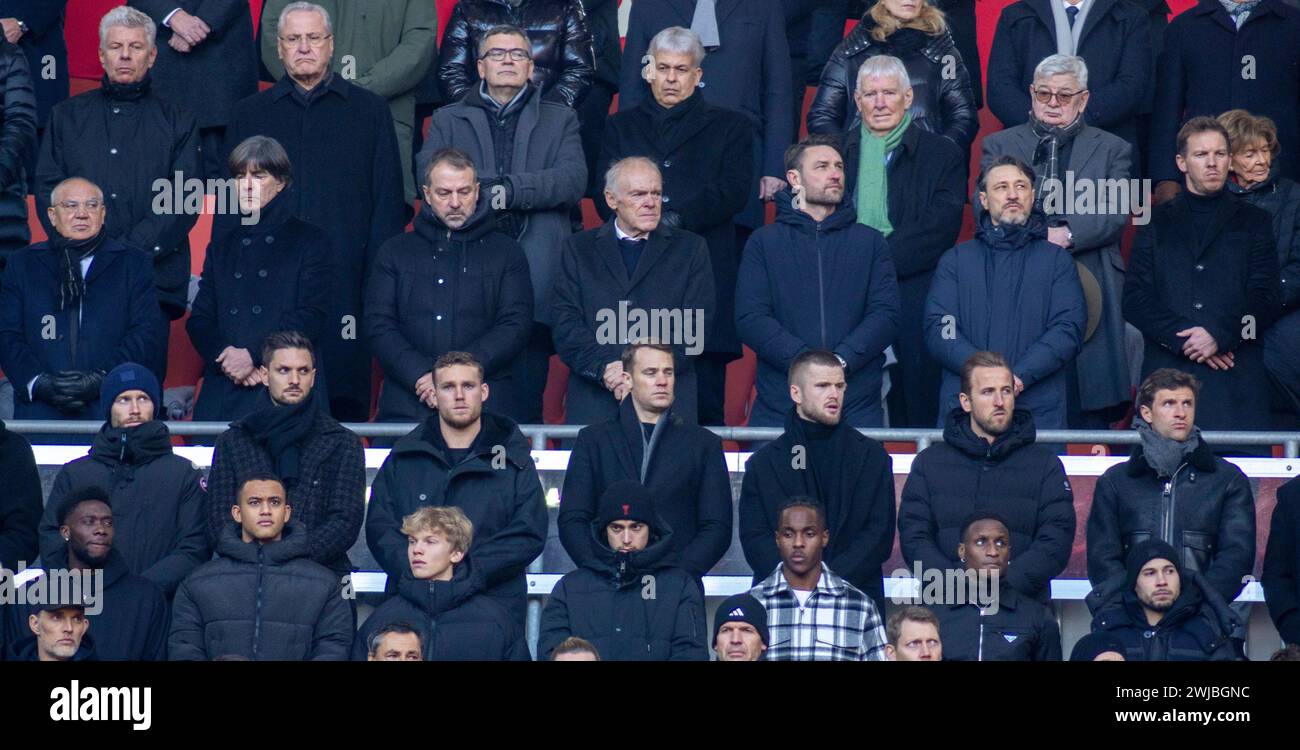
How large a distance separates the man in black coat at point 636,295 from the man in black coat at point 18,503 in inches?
101

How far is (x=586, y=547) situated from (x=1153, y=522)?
254cm

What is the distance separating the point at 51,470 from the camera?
42.5 ft

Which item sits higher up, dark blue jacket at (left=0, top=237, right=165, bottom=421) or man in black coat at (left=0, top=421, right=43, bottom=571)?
dark blue jacket at (left=0, top=237, right=165, bottom=421)

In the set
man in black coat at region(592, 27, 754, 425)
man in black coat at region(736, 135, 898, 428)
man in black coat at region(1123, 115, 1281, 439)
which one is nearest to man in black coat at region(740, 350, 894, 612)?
man in black coat at region(736, 135, 898, 428)

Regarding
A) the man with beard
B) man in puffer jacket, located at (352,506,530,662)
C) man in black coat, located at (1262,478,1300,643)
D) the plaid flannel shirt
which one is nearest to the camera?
man in puffer jacket, located at (352,506,530,662)

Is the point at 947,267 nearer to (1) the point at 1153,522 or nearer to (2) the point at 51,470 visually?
(1) the point at 1153,522

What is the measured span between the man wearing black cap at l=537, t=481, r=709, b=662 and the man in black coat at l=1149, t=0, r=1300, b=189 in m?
4.35

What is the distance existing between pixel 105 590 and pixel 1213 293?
5.58 meters

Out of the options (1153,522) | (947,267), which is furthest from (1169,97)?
(1153,522)

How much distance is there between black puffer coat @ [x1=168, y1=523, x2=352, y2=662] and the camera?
11.5 m

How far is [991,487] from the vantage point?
1208 cm

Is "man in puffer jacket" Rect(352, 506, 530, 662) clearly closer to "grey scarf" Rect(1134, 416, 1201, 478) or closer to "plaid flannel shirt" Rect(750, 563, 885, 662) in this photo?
"plaid flannel shirt" Rect(750, 563, 885, 662)

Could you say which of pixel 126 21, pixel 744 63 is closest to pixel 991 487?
pixel 744 63
